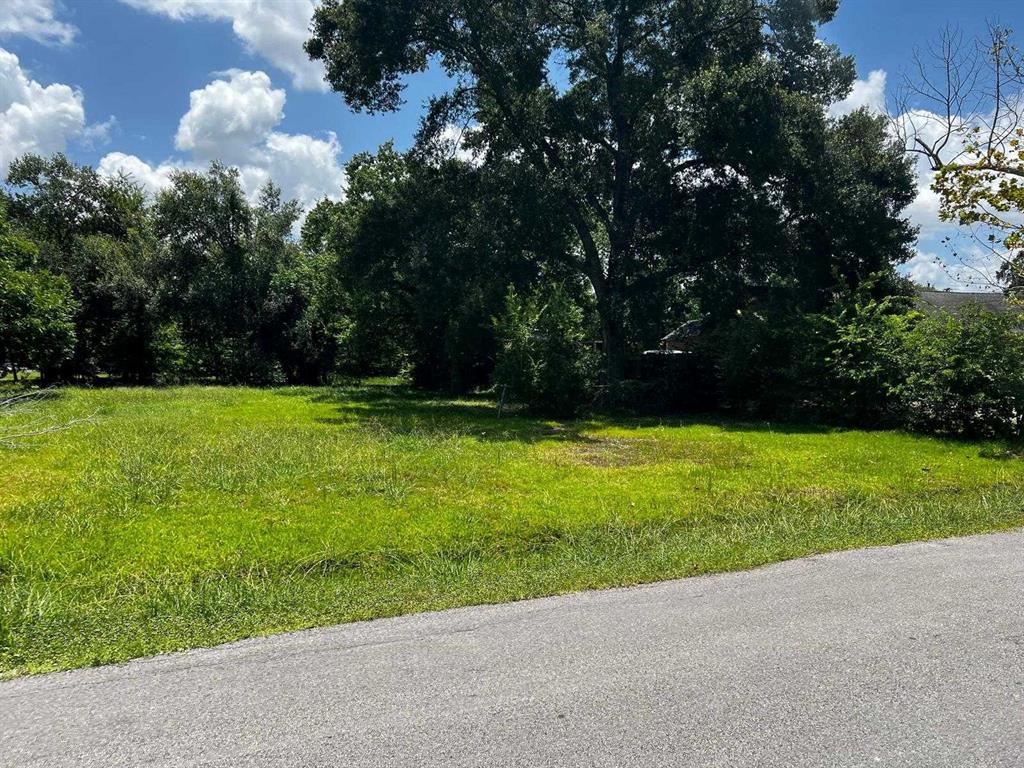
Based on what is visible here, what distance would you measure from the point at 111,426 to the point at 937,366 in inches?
694

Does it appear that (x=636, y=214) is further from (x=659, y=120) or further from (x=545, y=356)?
(x=545, y=356)

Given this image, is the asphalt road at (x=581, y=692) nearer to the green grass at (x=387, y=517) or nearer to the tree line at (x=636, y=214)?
the green grass at (x=387, y=517)

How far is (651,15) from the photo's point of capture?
65.8 ft

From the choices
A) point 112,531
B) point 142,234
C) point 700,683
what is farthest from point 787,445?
point 142,234

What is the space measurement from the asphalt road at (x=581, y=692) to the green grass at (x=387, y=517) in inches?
19.8

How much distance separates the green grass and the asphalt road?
19.8 inches

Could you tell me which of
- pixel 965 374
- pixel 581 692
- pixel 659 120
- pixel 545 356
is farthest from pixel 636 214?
pixel 581 692

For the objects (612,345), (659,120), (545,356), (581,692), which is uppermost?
(659,120)

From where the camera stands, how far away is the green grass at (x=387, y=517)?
184 inches

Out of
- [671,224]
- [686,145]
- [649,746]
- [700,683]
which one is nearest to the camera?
[649,746]

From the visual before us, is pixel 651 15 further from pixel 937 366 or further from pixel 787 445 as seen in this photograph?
pixel 787 445

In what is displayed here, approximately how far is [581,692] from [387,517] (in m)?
4.04

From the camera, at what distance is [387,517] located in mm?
6969

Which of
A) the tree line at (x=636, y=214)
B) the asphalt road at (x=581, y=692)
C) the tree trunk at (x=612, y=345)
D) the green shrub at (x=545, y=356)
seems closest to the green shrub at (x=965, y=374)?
the tree line at (x=636, y=214)
